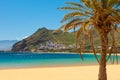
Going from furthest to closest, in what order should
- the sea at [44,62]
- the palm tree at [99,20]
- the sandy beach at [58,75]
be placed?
the sea at [44,62] → the sandy beach at [58,75] → the palm tree at [99,20]

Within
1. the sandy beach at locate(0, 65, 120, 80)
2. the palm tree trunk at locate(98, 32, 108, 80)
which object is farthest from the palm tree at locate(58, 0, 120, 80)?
the sandy beach at locate(0, 65, 120, 80)

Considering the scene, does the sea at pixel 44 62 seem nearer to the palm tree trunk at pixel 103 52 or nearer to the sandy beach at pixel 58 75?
the palm tree trunk at pixel 103 52

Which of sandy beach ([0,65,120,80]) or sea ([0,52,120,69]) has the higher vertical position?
sandy beach ([0,65,120,80])

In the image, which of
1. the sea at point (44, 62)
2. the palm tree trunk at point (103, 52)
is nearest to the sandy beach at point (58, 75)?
the sea at point (44, 62)

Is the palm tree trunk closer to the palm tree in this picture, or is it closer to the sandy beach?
the palm tree

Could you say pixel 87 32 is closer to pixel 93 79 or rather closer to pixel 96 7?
pixel 96 7

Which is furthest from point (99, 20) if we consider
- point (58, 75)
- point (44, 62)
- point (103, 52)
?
point (44, 62)

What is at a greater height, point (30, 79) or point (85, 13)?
point (85, 13)

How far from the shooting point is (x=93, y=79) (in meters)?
21.3

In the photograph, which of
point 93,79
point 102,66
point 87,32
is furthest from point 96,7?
point 93,79

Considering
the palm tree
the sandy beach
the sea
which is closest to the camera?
the palm tree

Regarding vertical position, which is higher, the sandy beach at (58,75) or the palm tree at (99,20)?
the palm tree at (99,20)

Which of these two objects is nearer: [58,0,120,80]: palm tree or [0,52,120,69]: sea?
[58,0,120,80]: palm tree

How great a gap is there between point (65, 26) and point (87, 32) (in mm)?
1311
